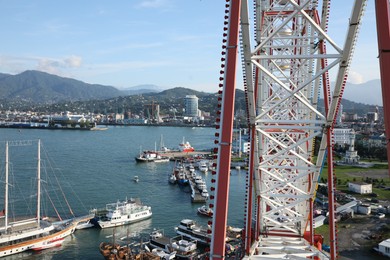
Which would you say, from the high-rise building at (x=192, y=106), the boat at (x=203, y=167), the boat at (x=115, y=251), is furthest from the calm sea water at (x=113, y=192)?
the high-rise building at (x=192, y=106)

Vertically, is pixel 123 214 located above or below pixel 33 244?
above

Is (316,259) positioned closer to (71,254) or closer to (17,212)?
(71,254)

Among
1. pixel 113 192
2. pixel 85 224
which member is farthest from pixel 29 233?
pixel 113 192

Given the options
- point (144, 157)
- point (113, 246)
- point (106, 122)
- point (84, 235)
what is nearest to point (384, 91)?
point (113, 246)

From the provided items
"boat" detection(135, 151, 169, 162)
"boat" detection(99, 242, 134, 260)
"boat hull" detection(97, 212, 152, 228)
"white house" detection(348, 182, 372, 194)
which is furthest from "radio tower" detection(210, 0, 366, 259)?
"boat" detection(135, 151, 169, 162)

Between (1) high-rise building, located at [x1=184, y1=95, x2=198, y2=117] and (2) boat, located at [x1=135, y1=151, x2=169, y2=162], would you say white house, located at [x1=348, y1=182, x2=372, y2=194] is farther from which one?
(1) high-rise building, located at [x1=184, y1=95, x2=198, y2=117]

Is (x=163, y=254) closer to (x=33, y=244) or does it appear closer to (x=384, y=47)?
(x=33, y=244)

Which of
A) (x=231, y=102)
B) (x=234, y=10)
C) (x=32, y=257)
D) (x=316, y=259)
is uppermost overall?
(x=234, y=10)
